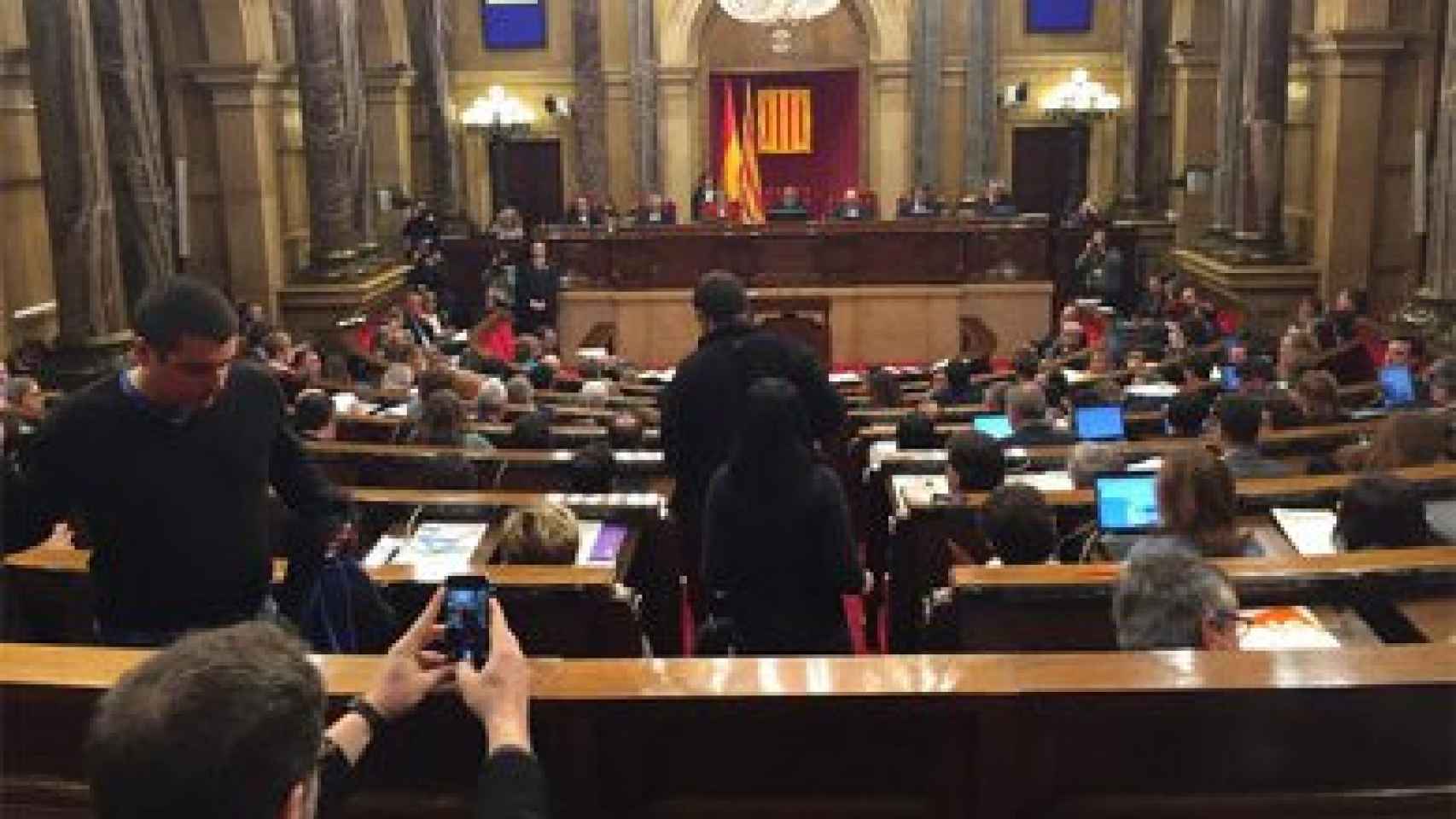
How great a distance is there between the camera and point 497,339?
15.8 metres

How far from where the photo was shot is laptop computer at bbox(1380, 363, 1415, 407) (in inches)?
334

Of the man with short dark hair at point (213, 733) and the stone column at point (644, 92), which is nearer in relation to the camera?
the man with short dark hair at point (213, 733)

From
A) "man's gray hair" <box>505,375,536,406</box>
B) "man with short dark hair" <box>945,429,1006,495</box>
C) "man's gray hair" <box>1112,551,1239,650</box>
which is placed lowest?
"man's gray hair" <box>505,375,536,406</box>

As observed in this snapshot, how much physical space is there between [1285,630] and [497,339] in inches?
491

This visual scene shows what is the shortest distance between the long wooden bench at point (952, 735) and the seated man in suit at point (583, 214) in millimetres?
16234

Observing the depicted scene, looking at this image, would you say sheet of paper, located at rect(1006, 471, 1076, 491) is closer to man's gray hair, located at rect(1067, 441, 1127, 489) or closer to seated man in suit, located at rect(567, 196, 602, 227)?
man's gray hair, located at rect(1067, 441, 1127, 489)

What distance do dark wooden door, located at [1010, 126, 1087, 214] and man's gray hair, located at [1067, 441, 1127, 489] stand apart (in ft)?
56.4

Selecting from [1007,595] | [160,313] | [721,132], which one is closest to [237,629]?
[160,313]

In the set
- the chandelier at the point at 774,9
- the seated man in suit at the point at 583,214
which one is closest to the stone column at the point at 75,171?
the seated man in suit at the point at 583,214

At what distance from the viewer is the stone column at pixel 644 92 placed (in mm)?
22344

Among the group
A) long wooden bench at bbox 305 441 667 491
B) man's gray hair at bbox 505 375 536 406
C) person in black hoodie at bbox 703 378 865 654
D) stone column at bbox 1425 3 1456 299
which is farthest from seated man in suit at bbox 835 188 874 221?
person in black hoodie at bbox 703 378 865 654

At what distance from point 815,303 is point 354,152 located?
5.43 metres

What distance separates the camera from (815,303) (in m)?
17.4

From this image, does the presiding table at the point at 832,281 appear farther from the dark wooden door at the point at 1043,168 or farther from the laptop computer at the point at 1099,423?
the laptop computer at the point at 1099,423
